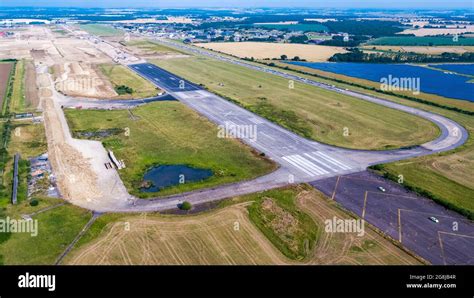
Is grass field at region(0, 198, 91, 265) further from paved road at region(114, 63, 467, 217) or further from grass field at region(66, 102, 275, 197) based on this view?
grass field at region(66, 102, 275, 197)

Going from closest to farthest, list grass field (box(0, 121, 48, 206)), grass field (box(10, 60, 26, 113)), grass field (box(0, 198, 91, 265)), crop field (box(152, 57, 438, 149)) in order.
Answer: grass field (box(0, 198, 91, 265)), grass field (box(0, 121, 48, 206)), crop field (box(152, 57, 438, 149)), grass field (box(10, 60, 26, 113))

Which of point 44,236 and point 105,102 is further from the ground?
point 105,102

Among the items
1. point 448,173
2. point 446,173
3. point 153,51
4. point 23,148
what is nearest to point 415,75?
point 448,173

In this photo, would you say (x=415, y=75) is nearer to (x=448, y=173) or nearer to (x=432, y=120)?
(x=432, y=120)

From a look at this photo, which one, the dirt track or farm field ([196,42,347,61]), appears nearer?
the dirt track

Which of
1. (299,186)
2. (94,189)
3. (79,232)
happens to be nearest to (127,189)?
(94,189)

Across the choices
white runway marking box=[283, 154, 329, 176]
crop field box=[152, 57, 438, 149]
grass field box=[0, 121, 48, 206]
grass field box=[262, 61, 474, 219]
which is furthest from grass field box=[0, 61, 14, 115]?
grass field box=[262, 61, 474, 219]

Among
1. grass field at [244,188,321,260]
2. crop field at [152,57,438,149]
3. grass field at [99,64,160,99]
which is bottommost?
grass field at [244,188,321,260]
